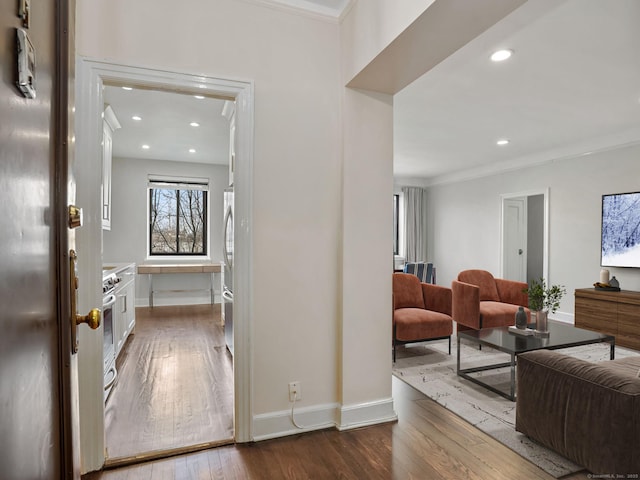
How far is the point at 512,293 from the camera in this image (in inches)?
186

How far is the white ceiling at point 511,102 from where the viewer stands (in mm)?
2488

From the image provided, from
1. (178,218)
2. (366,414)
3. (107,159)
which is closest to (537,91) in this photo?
(366,414)

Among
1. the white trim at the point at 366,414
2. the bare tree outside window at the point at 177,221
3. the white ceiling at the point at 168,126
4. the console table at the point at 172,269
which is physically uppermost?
the white ceiling at the point at 168,126

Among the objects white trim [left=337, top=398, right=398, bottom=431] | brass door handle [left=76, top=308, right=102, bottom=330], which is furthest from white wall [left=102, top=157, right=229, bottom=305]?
brass door handle [left=76, top=308, right=102, bottom=330]

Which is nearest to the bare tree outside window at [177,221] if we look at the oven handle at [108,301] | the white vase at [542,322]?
the oven handle at [108,301]

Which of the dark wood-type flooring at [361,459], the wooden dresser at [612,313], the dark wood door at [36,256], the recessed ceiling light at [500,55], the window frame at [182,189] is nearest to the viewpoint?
the dark wood door at [36,256]

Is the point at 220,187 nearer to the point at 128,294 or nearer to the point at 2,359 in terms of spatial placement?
the point at 128,294

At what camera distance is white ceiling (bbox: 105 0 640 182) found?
2488mm

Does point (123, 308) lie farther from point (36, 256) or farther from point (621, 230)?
point (621, 230)

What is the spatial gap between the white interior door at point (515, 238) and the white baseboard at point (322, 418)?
17.2 feet

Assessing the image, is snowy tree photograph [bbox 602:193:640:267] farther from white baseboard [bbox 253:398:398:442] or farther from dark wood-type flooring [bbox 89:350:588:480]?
white baseboard [bbox 253:398:398:442]

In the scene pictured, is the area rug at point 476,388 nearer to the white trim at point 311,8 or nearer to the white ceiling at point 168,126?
the white trim at point 311,8

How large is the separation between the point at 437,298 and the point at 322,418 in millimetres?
2276

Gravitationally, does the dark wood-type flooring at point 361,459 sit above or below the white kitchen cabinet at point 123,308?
below
